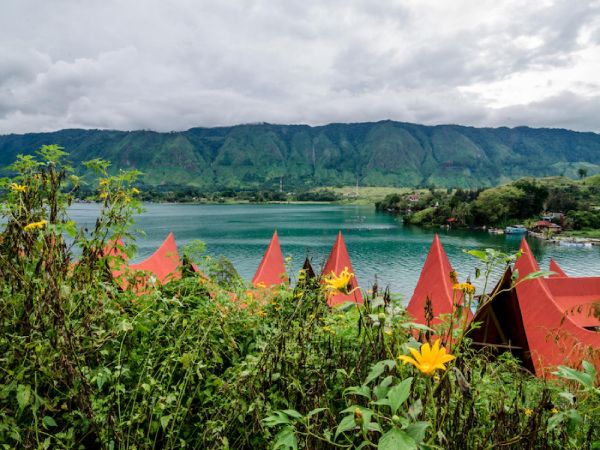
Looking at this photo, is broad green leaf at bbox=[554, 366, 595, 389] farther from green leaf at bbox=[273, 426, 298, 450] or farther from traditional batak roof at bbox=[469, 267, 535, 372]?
traditional batak roof at bbox=[469, 267, 535, 372]

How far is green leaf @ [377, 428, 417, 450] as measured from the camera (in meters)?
0.82

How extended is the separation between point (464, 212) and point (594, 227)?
17.8m

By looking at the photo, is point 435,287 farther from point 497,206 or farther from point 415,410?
point 497,206

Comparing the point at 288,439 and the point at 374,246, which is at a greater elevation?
the point at 288,439

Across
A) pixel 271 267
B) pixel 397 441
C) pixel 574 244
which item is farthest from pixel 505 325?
pixel 574 244

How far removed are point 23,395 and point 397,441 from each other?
1.31 m

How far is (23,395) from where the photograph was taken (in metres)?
1.34

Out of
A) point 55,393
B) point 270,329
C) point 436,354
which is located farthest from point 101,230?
point 436,354

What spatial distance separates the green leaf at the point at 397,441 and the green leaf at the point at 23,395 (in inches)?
49.1

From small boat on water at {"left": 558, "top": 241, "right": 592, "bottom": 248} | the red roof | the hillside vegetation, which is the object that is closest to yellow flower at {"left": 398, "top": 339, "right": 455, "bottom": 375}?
the hillside vegetation

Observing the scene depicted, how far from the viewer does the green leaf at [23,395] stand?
1.32 m

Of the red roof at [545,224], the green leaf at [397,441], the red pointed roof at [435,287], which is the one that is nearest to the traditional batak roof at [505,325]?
the red pointed roof at [435,287]

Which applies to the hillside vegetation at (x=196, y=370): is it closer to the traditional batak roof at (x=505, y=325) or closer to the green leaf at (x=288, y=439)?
the green leaf at (x=288, y=439)

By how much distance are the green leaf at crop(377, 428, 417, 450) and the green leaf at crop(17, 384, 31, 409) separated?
1.25 metres
